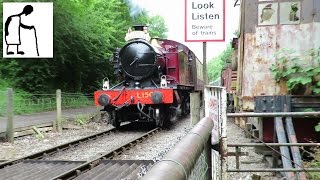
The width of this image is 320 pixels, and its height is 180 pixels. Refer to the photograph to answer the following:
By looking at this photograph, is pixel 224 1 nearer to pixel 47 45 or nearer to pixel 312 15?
pixel 312 15

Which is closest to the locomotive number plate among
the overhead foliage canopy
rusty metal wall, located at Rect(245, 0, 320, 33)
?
rusty metal wall, located at Rect(245, 0, 320, 33)

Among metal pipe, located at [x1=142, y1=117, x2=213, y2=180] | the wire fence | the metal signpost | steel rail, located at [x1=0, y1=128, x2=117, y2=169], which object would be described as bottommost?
steel rail, located at [x1=0, y1=128, x2=117, y2=169]

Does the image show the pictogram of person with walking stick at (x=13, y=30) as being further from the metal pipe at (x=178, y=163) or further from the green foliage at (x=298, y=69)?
the metal pipe at (x=178, y=163)

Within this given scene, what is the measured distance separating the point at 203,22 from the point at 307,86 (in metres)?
2.14

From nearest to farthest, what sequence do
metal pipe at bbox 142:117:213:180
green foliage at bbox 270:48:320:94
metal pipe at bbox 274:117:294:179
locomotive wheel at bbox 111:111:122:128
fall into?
metal pipe at bbox 142:117:213:180 < metal pipe at bbox 274:117:294:179 < green foliage at bbox 270:48:320:94 < locomotive wheel at bbox 111:111:122:128

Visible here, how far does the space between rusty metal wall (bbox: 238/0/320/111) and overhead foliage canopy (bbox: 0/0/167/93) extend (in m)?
15.5

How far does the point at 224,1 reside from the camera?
168 inches

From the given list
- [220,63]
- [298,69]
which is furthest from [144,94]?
[220,63]

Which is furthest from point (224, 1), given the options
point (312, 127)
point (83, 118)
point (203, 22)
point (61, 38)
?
point (61, 38)

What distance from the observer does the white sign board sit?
166 inches

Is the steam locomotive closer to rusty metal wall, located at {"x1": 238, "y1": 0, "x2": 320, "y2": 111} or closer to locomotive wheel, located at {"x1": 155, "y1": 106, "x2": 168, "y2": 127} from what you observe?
locomotive wheel, located at {"x1": 155, "y1": 106, "x2": 168, "y2": 127}

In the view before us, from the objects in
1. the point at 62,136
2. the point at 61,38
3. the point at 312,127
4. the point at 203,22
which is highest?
the point at 61,38

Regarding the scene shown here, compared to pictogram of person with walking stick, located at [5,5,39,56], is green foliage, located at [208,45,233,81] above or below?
above

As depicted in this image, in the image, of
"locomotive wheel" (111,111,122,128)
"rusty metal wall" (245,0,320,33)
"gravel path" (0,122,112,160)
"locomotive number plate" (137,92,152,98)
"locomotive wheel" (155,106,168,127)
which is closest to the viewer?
"rusty metal wall" (245,0,320,33)
